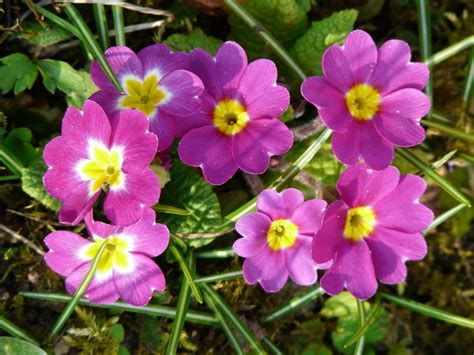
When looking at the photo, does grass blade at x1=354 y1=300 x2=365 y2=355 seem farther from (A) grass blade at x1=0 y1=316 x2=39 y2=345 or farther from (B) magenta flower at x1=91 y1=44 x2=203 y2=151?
(A) grass blade at x1=0 y1=316 x2=39 y2=345

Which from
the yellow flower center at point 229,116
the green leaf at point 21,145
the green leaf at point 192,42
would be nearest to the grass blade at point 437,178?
the yellow flower center at point 229,116

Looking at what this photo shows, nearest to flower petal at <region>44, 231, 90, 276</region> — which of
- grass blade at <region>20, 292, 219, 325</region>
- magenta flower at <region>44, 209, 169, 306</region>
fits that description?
magenta flower at <region>44, 209, 169, 306</region>

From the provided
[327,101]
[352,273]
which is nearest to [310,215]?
[352,273]

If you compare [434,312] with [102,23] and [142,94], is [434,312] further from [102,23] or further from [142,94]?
[102,23]

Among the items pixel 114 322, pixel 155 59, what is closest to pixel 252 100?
pixel 155 59

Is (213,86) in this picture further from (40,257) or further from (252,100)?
(40,257)

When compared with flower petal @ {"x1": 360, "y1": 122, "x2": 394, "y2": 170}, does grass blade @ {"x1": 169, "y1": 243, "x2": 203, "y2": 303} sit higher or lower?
lower
